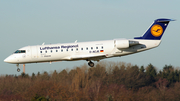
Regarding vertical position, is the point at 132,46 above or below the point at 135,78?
above

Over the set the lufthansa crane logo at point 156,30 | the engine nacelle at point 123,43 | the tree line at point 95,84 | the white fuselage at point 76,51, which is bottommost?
the tree line at point 95,84

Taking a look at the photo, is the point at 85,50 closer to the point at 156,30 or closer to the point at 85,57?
the point at 85,57

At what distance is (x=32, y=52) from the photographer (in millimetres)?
41781

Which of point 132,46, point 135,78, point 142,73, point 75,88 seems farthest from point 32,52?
point 142,73

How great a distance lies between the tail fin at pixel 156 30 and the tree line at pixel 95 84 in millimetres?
35007

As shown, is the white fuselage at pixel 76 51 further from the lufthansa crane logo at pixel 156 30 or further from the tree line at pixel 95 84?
the tree line at pixel 95 84

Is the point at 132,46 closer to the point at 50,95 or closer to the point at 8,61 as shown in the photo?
the point at 8,61

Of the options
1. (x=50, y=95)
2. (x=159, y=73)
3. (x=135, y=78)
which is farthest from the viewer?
(x=159, y=73)

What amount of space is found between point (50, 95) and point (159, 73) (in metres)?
71.9

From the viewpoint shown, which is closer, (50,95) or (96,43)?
(96,43)

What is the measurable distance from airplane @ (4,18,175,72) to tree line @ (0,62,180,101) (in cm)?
2953

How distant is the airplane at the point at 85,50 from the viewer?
4084 cm

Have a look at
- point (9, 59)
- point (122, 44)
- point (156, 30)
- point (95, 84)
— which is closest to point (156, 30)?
point (156, 30)

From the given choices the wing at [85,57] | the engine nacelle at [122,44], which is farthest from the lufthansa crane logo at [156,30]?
the wing at [85,57]
